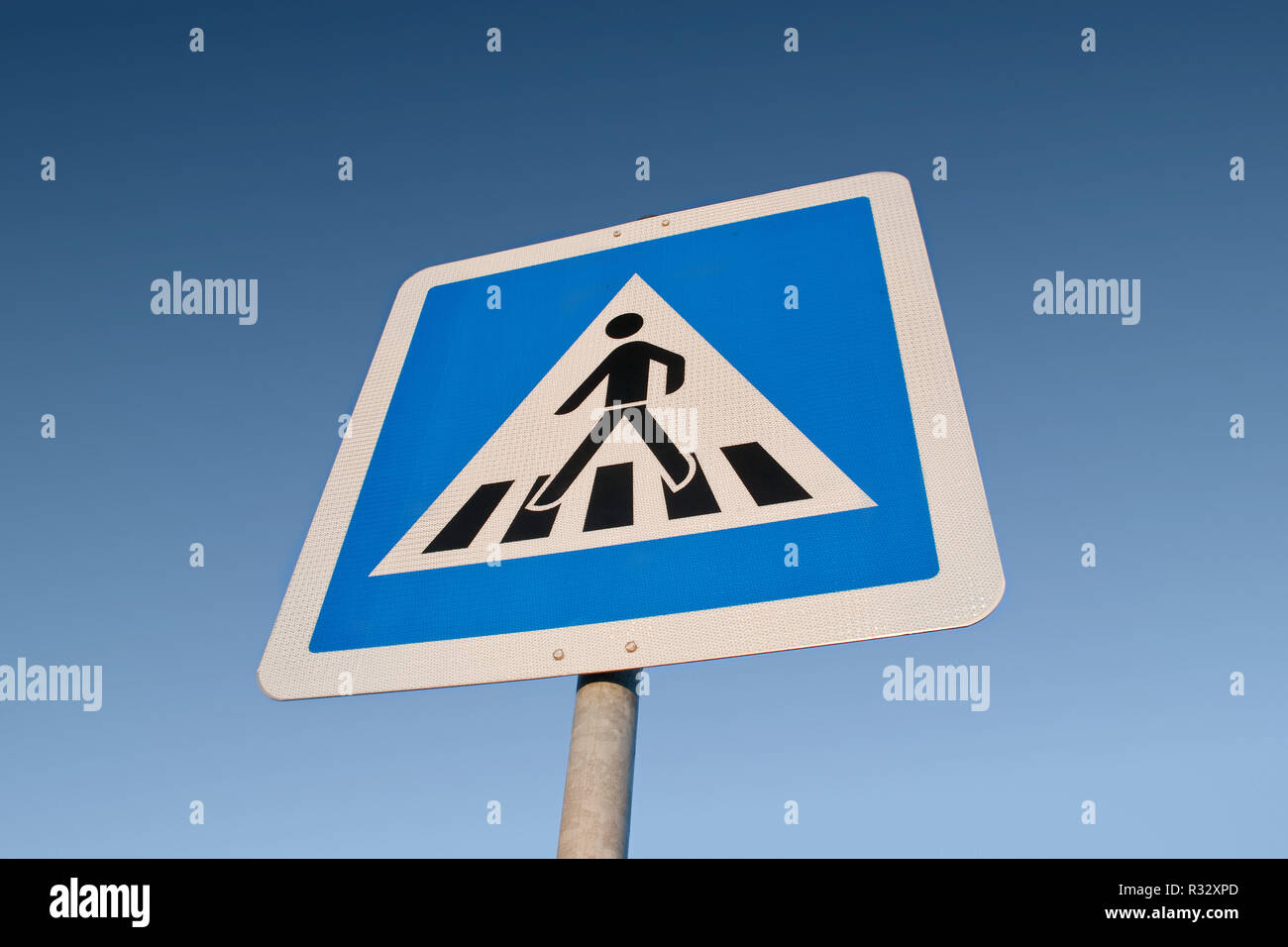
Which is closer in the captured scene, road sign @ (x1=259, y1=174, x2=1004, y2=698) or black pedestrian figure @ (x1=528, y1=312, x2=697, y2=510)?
road sign @ (x1=259, y1=174, x2=1004, y2=698)

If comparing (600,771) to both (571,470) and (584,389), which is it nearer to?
(571,470)

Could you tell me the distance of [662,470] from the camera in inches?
43.0

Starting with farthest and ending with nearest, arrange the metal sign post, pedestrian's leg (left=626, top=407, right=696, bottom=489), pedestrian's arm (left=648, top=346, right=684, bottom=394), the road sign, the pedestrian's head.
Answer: the pedestrian's head < pedestrian's arm (left=648, top=346, right=684, bottom=394) < pedestrian's leg (left=626, top=407, right=696, bottom=489) < the road sign < the metal sign post

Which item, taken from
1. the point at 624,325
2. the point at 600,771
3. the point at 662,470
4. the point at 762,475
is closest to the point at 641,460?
the point at 662,470

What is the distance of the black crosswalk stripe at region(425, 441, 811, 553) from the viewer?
1045 millimetres

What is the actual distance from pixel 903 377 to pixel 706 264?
0.41 metres

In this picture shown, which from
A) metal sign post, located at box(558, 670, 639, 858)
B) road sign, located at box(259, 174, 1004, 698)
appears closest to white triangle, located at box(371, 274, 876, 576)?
road sign, located at box(259, 174, 1004, 698)

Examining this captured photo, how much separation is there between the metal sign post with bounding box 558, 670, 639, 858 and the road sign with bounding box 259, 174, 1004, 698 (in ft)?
0.12

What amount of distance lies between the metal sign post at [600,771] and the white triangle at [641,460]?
20cm

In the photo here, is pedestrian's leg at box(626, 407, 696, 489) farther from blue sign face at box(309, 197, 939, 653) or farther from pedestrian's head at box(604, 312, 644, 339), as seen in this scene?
pedestrian's head at box(604, 312, 644, 339)

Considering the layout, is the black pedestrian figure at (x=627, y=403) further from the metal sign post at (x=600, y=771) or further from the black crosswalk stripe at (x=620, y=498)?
the metal sign post at (x=600, y=771)
